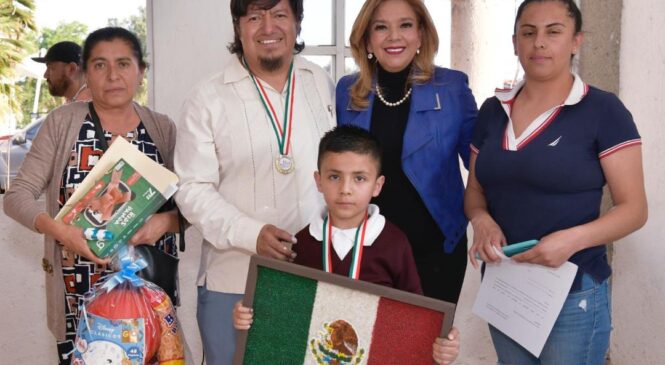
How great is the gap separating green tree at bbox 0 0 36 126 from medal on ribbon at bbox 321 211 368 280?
278 centimetres

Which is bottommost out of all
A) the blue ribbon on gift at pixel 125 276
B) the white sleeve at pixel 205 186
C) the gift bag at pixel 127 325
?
the gift bag at pixel 127 325

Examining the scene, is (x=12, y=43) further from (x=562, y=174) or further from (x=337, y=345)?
(x=562, y=174)

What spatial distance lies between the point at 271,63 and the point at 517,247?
1076 millimetres

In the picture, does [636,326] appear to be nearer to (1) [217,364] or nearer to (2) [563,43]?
(2) [563,43]

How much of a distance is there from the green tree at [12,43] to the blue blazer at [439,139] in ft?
8.19

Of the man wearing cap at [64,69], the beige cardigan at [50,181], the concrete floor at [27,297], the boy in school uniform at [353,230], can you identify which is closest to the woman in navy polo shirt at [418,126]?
the boy in school uniform at [353,230]

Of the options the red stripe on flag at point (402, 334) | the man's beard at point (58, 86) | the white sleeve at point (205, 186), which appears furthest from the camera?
the man's beard at point (58, 86)

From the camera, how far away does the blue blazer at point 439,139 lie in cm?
247

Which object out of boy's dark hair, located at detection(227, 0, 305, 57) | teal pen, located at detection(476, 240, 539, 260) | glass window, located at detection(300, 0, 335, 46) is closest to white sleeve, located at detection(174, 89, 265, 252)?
boy's dark hair, located at detection(227, 0, 305, 57)

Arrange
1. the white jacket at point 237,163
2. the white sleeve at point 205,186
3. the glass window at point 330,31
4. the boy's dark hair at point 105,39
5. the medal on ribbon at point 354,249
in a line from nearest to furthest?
1. the medal on ribbon at point 354,249
2. the white sleeve at point 205,186
3. the white jacket at point 237,163
4. the boy's dark hair at point 105,39
5. the glass window at point 330,31

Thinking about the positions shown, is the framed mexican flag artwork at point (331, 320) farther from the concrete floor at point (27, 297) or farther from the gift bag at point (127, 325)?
the concrete floor at point (27, 297)

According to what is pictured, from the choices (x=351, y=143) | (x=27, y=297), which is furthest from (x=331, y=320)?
(x=27, y=297)

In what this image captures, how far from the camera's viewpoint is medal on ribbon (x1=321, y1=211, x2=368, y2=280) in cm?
199

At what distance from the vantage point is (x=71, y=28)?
4.13m
